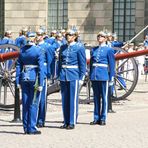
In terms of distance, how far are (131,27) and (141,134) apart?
72.6 ft

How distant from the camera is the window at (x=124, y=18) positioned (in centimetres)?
3234

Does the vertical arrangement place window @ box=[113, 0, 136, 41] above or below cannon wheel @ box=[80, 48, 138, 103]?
above

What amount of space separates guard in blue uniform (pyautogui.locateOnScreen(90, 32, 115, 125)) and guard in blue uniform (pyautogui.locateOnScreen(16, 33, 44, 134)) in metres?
1.73

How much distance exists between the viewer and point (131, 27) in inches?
1277

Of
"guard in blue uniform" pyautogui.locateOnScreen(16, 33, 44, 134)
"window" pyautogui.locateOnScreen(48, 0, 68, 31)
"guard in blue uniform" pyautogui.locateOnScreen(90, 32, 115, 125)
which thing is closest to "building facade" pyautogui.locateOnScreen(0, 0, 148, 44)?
"window" pyautogui.locateOnScreen(48, 0, 68, 31)

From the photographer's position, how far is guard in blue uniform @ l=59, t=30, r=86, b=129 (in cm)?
1150

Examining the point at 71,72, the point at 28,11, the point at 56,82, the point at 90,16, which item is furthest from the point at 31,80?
the point at 28,11

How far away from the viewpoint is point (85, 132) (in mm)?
10922

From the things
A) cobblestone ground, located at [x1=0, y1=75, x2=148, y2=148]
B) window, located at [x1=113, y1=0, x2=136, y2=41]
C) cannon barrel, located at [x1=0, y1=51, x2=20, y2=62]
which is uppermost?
window, located at [x1=113, y1=0, x2=136, y2=41]

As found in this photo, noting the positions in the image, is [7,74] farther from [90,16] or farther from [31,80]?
[90,16]

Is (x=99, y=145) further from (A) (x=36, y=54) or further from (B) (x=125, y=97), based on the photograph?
(B) (x=125, y=97)

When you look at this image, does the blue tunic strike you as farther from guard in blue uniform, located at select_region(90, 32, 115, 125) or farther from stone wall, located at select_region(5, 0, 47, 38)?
stone wall, located at select_region(5, 0, 47, 38)

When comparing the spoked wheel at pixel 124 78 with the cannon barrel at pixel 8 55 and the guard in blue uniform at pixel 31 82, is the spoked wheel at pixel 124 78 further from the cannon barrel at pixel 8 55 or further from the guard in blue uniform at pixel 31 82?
the guard in blue uniform at pixel 31 82

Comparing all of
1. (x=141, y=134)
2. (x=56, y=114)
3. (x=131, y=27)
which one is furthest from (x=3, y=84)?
(x=131, y=27)
